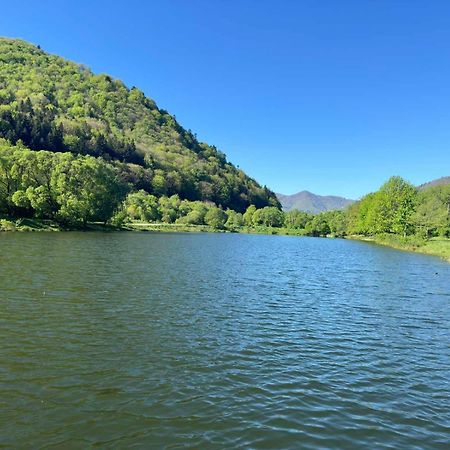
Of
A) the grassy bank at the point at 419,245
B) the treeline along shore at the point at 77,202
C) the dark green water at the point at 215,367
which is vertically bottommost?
the dark green water at the point at 215,367

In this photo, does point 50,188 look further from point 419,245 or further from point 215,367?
point 215,367

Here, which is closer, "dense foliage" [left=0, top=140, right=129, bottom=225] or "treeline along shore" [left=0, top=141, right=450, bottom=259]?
"treeline along shore" [left=0, top=141, right=450, bottom=259]

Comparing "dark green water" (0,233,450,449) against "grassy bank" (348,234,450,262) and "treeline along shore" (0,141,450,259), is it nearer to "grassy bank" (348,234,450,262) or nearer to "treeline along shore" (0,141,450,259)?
"grassy bank" (348,234,450,262)

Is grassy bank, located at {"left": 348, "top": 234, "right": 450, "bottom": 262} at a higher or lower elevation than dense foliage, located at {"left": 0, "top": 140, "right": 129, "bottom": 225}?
lower

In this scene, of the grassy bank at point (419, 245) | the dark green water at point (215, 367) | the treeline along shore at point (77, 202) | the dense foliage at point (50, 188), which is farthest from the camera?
the dense foliage at point (50, 188)

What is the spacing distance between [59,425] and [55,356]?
21.4 ft

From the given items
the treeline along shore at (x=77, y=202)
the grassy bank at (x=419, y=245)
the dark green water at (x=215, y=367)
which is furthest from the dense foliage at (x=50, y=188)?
the grassy bank at (x=419, y=245)

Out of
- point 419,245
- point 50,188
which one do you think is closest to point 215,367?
point 419,245

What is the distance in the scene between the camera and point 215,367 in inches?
734

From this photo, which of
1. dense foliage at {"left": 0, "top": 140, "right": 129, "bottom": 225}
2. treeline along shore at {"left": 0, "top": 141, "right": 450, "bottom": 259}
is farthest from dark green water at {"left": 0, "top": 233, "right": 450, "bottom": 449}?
dense foliage at {"left": 0, "top": 140, "right": 129, "bottom": 225}

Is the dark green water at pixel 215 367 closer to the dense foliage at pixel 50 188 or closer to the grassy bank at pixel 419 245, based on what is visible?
the grassy bank at pixel 419 245

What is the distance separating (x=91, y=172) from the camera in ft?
439

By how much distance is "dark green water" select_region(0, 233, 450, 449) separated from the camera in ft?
42.7

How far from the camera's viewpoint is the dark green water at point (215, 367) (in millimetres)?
13016
